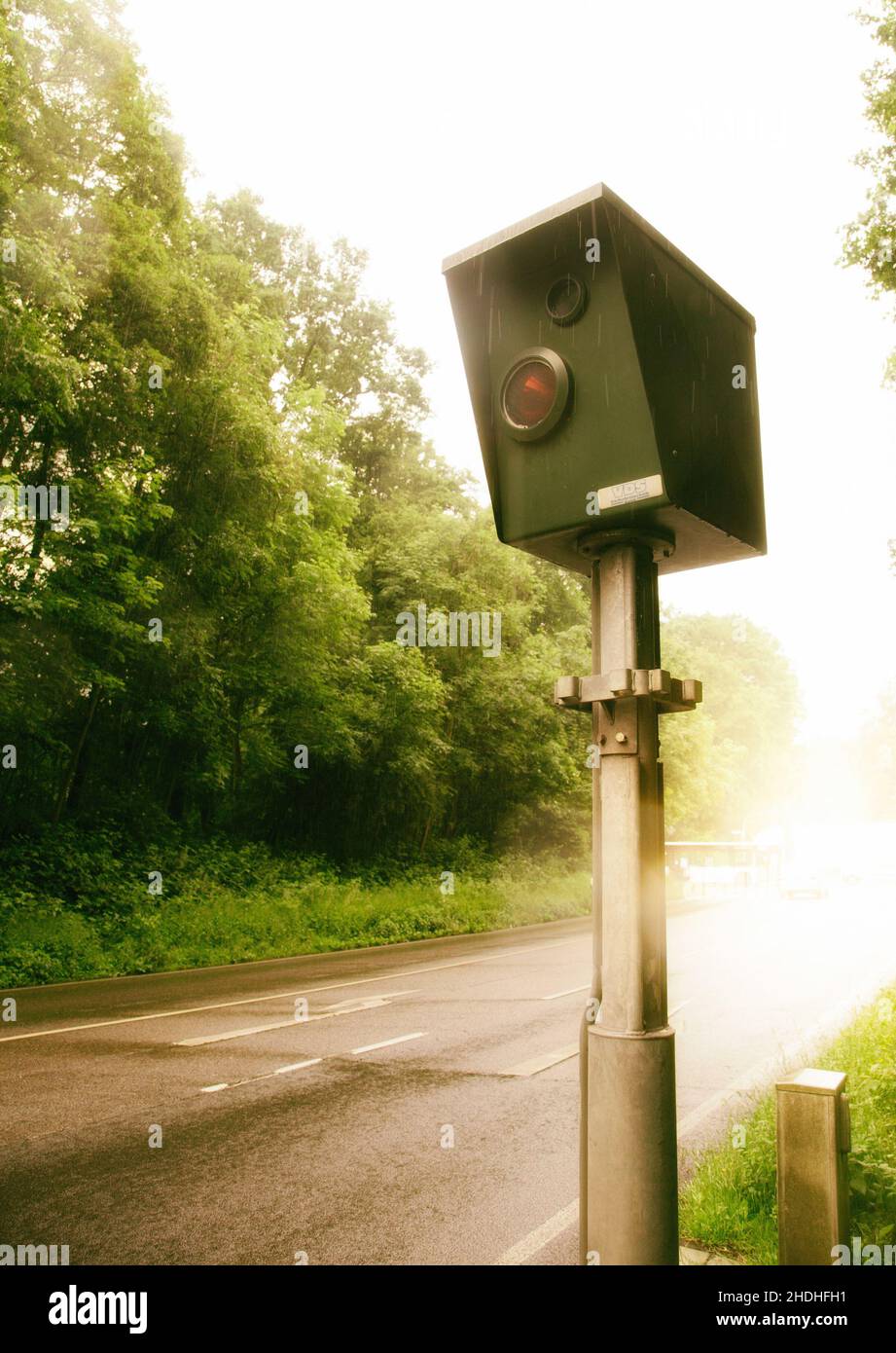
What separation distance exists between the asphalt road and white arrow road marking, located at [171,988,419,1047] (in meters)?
0.05

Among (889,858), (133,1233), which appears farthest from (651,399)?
(889,858)

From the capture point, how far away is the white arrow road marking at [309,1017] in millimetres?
9172

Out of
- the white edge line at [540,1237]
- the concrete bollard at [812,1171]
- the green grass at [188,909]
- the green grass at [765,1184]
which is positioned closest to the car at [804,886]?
the green grass at [188,909]

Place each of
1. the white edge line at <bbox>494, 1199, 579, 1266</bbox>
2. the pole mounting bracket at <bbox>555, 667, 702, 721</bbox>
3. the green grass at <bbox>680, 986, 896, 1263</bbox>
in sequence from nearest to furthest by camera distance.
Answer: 1. the pole mounting bracket at <bbox>555, 667, 702, 721</bbox>
2. the green grass at <bbox>680, 986, 896, 1263</bbox>
3. the white edge line at <bbox>494, 1199, 579, 1266</bbox>

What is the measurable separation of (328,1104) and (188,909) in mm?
10049

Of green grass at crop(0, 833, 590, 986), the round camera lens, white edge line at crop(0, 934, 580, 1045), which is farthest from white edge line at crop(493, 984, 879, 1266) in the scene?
green grass at crop(0, 833, 590, 986)

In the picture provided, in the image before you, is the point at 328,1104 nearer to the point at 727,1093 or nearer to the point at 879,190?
the point at 727,1093

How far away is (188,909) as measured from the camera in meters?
16.4

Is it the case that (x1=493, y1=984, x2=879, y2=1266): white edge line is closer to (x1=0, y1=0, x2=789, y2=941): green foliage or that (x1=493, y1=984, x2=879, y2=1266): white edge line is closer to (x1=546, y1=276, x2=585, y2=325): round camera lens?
(x1=546, y1=276, x2=585, y2=325): round camera lens

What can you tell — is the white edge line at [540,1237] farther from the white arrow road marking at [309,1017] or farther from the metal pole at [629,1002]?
the white arrow road marking at [309,1017]

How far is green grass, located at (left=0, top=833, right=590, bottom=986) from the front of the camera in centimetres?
1361

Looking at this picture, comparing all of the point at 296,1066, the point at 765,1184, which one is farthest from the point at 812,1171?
the point at 296,1066

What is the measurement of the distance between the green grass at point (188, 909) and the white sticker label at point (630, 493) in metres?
12.2
